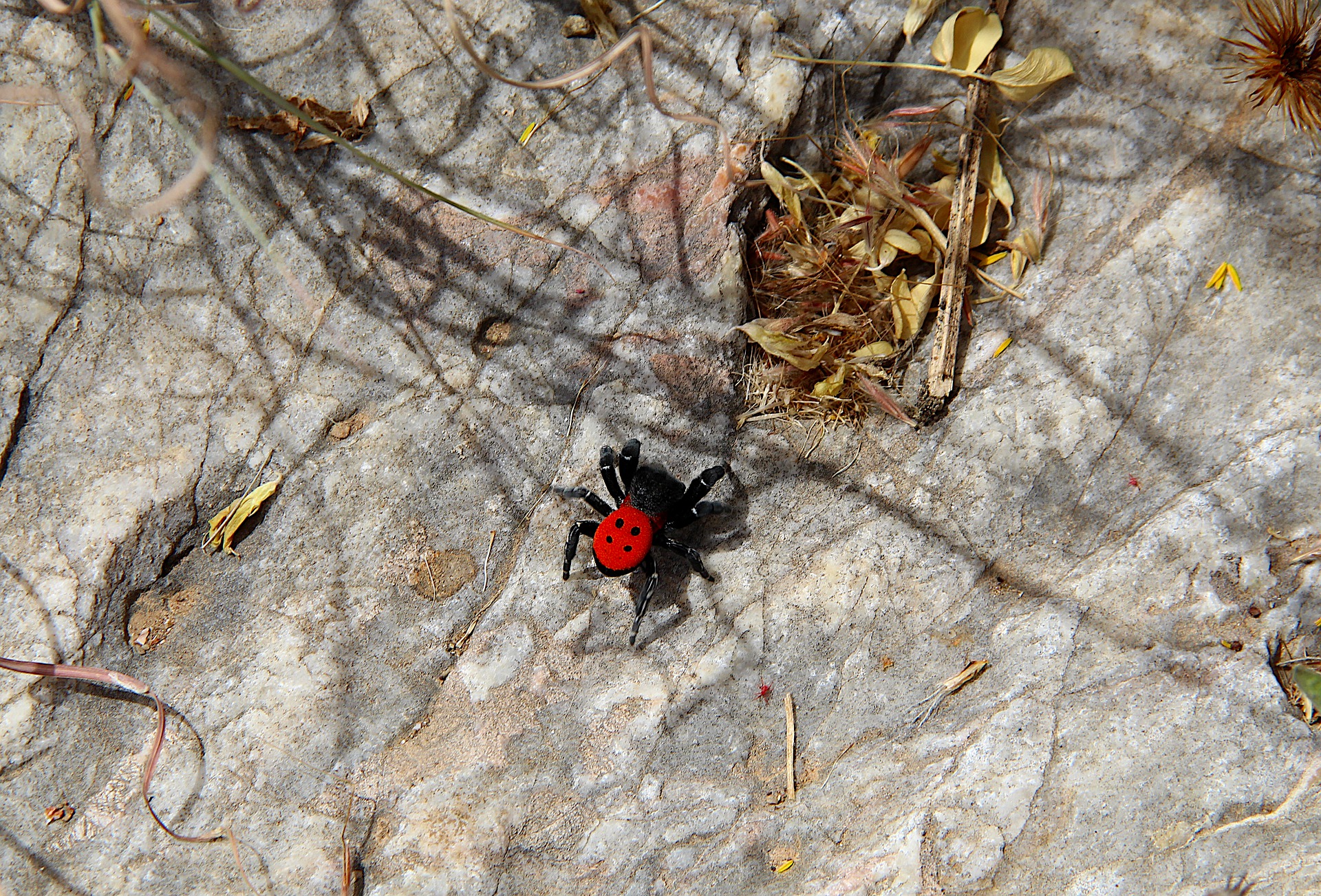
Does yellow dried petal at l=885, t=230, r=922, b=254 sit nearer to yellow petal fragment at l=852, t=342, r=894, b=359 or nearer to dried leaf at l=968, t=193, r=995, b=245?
dried leaf at l=968, t=193, r=995, b=245

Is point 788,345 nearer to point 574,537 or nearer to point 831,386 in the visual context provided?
point 831,386

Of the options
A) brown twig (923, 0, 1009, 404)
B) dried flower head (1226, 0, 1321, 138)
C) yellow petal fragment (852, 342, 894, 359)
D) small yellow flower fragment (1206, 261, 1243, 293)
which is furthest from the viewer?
yellow petal fragment (852, 342, 894, 359)

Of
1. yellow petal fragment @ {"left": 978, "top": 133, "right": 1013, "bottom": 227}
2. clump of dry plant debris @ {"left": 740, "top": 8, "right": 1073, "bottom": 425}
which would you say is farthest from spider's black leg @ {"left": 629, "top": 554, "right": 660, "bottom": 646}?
yellow petal fragment @ {"left": 978, "top": 133, "right": 1013, "bottom": 227}

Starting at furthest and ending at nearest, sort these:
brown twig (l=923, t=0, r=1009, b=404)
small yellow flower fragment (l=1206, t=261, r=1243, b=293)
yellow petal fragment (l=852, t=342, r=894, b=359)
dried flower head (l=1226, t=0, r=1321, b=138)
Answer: yellow petal fragment (l=852, t=342, r=894, b=359), brown twig (l=923, t=0, r=1009, b=404), small yellow flower fragment (l=1206, t=261, r=1243, b=293), dried flower head (l=1226, t=0, r=1321, b=138)

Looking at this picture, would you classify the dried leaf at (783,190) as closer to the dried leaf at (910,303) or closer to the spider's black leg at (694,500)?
the dried leaf at (910,303)

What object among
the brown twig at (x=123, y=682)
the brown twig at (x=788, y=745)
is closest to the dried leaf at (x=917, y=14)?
the brown twig at (x=788, y=745)

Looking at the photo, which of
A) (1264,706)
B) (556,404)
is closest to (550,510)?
(556,404)

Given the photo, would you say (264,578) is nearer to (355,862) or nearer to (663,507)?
(355,862)
